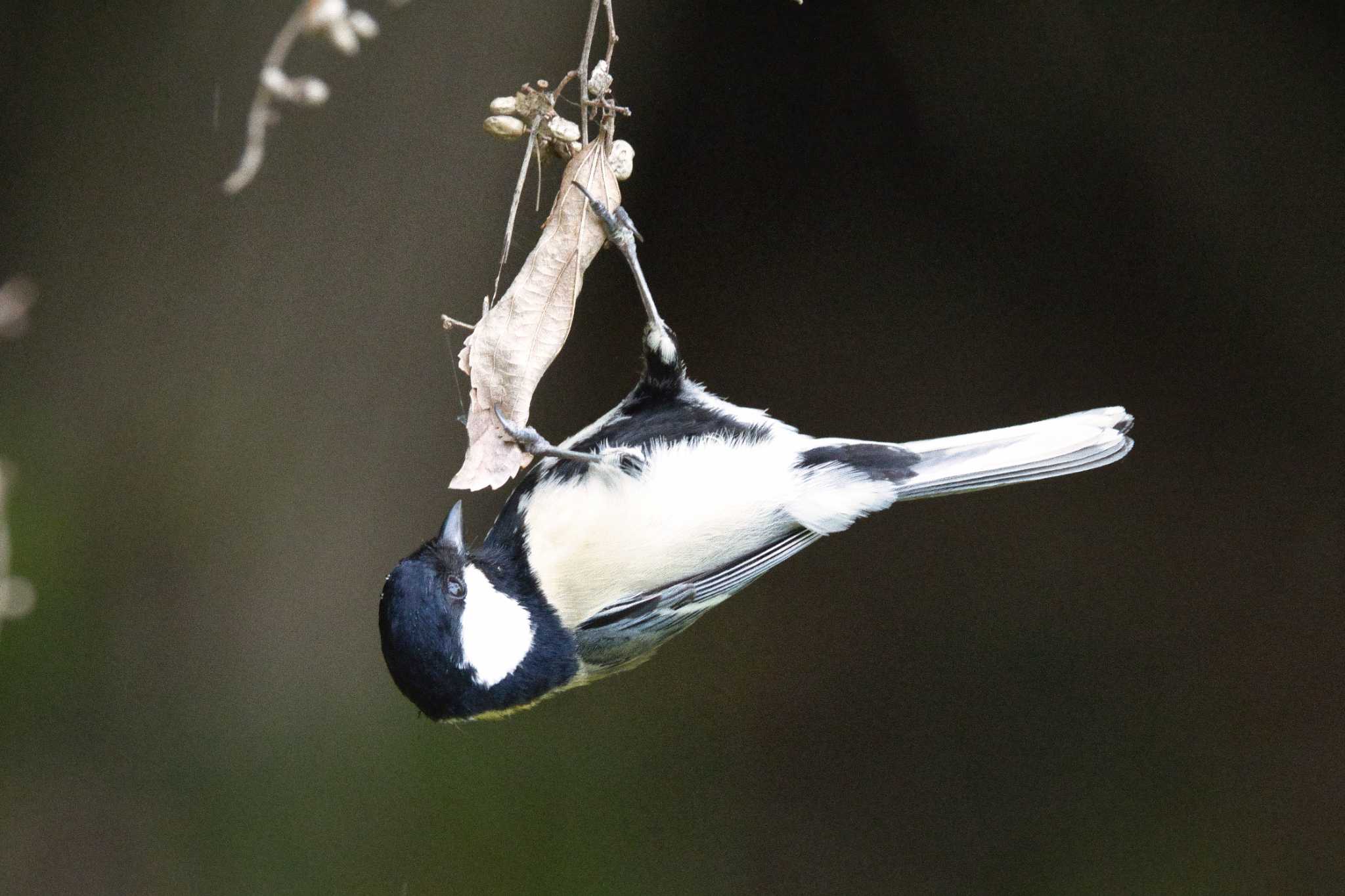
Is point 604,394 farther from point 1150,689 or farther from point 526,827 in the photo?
point 1150,689

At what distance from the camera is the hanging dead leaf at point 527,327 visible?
1.52m

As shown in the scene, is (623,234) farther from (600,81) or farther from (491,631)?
(491,631)

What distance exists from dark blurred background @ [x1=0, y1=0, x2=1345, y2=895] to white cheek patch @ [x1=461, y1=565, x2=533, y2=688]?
58.4 inches

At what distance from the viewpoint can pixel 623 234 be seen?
1.66 metres

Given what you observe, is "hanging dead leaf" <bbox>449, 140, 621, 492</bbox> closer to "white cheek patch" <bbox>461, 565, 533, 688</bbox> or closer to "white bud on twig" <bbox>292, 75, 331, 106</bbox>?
"white cheek patch" <bbox>461, 565, 533, 688</bbox>

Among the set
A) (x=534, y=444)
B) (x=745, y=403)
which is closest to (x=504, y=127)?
(x=534, y=444)

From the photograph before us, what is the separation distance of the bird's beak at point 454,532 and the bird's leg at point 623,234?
0.40 m

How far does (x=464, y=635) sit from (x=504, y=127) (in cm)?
63

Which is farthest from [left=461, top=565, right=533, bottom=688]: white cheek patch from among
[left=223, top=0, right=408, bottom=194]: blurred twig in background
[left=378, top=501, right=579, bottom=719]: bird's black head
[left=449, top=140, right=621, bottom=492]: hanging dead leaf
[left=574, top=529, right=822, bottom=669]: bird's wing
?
[left=223, top=0, right=408, bottom=194]: blurred twig in background

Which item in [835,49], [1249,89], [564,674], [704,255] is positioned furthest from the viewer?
[704,255]

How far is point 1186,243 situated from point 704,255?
1274mm

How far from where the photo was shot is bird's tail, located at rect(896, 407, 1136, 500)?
190 cm

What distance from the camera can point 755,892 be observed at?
3695 mm

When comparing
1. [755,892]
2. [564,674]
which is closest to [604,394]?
[755,892]
